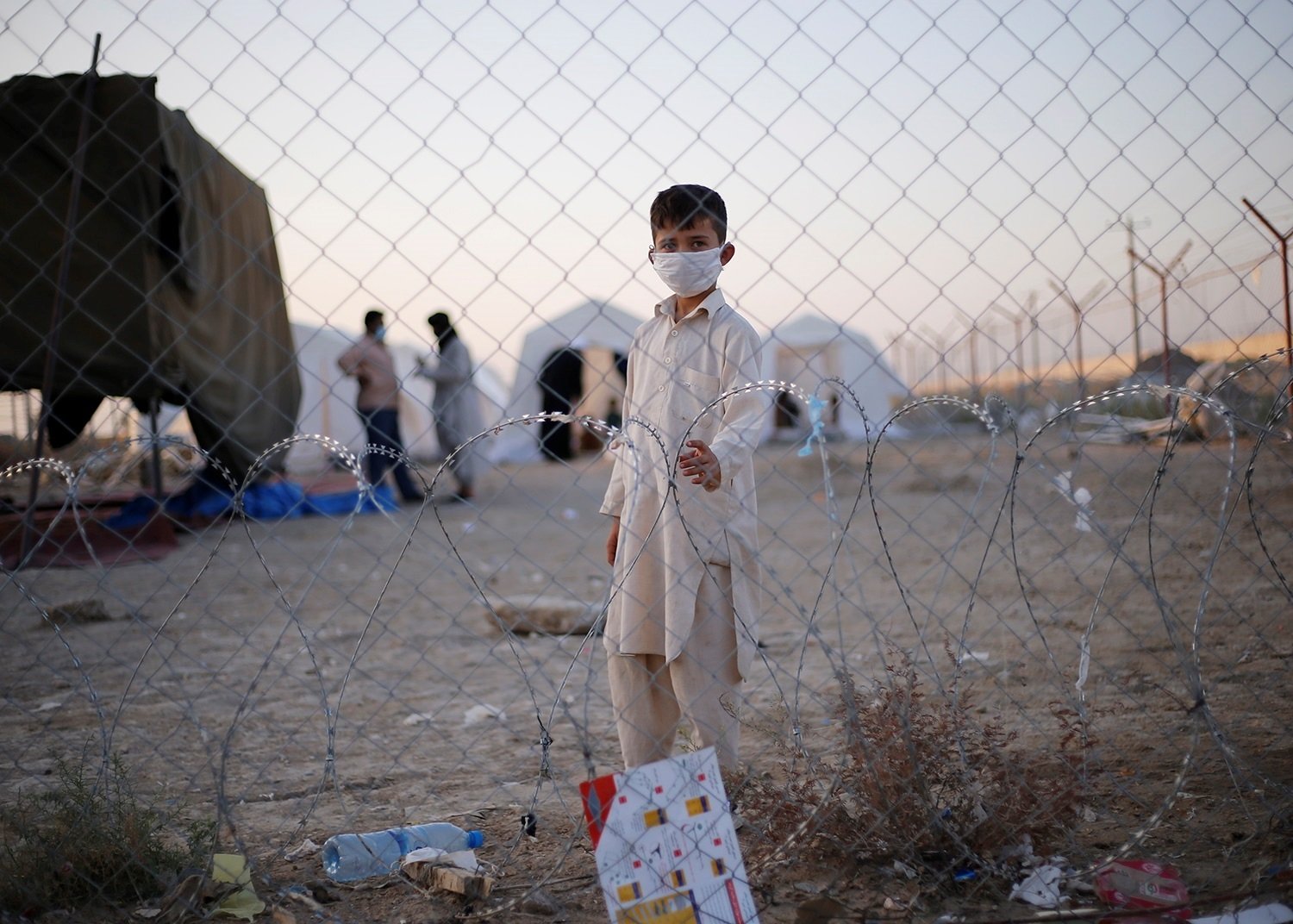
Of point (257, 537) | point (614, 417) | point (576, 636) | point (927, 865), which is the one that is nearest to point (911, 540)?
point (576, 636)

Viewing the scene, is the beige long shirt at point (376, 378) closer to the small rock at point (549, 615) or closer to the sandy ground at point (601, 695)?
the sandy ground at point (601, 695)

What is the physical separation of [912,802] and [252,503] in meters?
6.99

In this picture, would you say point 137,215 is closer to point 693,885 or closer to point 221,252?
point 221,252

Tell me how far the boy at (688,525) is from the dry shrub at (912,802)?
0.74ft

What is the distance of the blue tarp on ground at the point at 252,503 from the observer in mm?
7234

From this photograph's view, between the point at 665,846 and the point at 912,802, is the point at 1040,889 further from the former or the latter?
the point at 665,846

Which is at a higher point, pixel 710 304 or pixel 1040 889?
pixel 710 304

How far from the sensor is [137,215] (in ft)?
18.8

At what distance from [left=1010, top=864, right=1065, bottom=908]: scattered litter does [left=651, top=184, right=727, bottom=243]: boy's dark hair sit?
135cm

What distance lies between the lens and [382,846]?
214 centimetres

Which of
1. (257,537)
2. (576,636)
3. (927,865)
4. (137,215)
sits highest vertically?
(137,215)

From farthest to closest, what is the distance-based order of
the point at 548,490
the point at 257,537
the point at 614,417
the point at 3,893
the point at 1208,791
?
the point at 614,417, the point at 548,490, the point at 257,537, the point at 1208,791, the point at 3,893

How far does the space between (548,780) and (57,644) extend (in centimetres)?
285

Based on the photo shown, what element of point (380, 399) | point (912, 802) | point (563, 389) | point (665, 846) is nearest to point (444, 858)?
point (665, 846)
